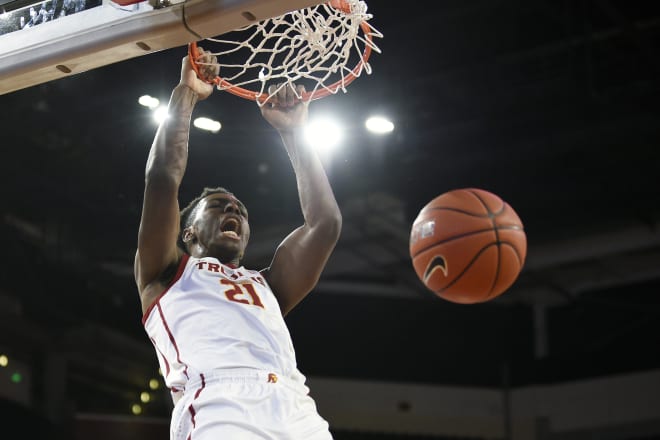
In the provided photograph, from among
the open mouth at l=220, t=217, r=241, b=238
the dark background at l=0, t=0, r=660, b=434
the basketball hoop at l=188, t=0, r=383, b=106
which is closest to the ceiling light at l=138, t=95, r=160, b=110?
the dark background at l=0, t=0, r=660, b=434

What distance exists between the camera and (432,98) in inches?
310

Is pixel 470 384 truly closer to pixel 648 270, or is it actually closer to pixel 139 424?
pixel 648 270

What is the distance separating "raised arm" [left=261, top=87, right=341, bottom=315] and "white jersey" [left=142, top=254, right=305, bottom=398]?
0.82 feet

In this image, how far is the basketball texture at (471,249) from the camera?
4781mm

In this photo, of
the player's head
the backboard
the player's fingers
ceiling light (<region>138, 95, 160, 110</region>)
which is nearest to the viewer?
the backboard

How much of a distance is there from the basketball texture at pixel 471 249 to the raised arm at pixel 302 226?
155 cm

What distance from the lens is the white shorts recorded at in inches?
103

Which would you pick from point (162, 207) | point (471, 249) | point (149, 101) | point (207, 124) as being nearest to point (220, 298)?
point (162, 207)

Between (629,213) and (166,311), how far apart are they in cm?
713

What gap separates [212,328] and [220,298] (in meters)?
0.12

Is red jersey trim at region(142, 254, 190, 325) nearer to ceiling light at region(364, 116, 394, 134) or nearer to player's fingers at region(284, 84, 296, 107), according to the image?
player's fingers at region(284, 84, 296, 107)

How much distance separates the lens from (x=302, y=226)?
3.35m

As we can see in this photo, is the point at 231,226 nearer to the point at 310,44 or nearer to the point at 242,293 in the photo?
the point at 242,293

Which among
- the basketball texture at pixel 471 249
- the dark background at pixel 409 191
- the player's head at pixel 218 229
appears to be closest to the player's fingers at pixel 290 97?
the player's head at pixel 218 229
